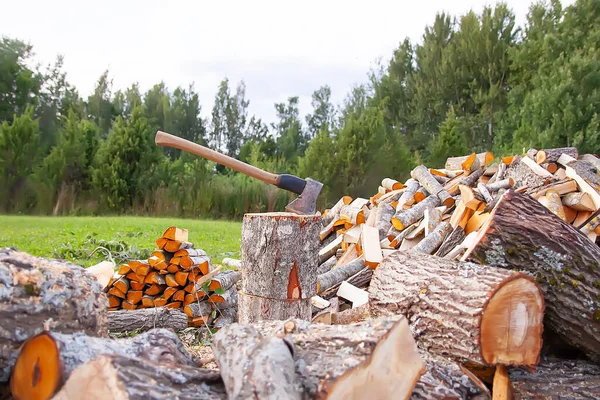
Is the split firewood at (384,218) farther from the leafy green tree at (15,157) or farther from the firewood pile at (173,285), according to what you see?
the leafy green tree at (15,157)

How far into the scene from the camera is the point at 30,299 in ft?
6.65

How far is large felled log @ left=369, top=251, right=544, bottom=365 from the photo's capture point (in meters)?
2.30

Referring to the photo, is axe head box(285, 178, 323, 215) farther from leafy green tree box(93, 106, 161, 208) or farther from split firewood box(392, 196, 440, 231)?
leafy green tree box(93, 106, 161, 208)

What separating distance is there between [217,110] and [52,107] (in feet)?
34.2

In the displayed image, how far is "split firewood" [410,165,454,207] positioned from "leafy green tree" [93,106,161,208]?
10.2m

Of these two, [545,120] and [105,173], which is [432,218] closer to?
[105,173]

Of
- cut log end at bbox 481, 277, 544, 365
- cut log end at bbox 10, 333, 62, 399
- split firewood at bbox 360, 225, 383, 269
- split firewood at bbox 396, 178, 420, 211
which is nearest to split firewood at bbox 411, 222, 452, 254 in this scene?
split firewood at bbox 360, 225, 383, 269

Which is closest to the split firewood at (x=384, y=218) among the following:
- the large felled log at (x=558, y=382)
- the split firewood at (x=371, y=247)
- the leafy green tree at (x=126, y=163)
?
Result: the split firewood at (x=371, y=247)

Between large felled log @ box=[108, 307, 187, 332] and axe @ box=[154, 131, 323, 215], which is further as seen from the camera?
large felled log @ box=[108, 307, 187, 332]

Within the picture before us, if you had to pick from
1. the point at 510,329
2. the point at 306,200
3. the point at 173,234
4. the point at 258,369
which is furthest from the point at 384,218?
the point at 258,369

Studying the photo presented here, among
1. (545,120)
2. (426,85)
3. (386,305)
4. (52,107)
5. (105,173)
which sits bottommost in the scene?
(386,305)

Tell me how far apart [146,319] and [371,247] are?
246 centimetres

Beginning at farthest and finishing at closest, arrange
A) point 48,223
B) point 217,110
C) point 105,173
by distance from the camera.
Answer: point 217,110
point 105,173
point 48,223

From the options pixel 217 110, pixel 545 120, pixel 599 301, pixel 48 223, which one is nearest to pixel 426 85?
pixel 545 120
